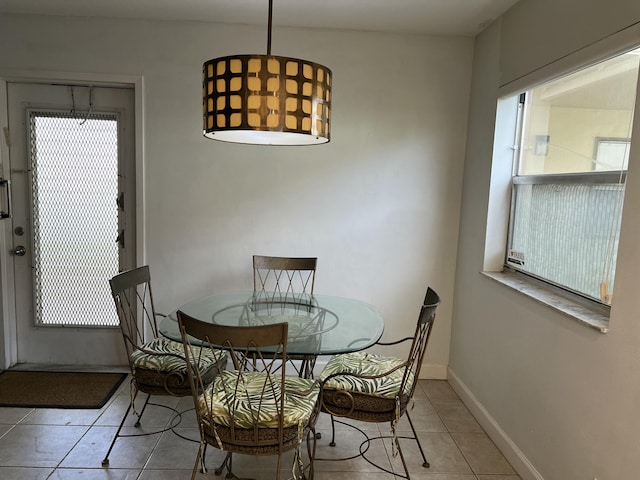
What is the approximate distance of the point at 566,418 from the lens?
1.90m

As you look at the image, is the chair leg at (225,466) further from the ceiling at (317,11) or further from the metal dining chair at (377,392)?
the ceiling at (317,11)

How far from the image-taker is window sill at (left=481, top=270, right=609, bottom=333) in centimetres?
178

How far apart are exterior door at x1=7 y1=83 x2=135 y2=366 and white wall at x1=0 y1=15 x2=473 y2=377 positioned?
0.68ft

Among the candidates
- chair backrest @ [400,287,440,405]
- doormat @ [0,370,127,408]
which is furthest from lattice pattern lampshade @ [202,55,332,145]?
doormat @ [0,370,127,408]

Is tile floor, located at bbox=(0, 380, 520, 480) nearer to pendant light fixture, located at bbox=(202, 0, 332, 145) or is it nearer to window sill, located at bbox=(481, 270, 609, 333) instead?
window sill, located at bbox=(481, 270, 609, 333)

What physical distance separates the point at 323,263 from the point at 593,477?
194 centimetres

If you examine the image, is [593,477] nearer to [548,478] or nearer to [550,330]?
[548,478]

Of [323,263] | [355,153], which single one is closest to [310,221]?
[323,263]

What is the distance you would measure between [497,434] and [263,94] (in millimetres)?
2133

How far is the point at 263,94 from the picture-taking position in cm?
162

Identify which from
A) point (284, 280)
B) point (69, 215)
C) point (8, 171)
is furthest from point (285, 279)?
point (8, 171)

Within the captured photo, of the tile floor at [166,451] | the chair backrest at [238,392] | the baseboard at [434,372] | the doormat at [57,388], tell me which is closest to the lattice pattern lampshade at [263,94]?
the chair backrest at [238,392]

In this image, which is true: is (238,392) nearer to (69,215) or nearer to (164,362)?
(164,362)

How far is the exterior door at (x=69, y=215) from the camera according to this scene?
3.09 metres
